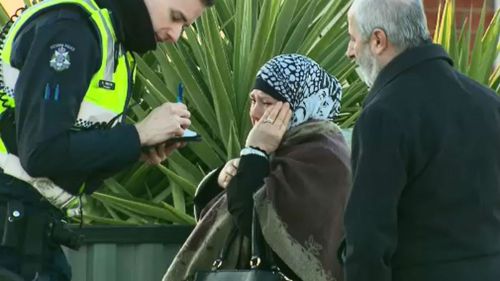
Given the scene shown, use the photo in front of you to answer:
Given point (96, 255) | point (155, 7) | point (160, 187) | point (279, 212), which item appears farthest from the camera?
point (160, 187)

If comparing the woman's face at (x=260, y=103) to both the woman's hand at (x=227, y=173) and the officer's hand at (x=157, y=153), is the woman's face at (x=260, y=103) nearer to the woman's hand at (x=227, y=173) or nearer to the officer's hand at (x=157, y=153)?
the woman's hand at (x=227, y=173)

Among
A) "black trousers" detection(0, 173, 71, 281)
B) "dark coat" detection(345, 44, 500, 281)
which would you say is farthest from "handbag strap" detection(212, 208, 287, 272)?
"black trousers" detection(0, 173, 71, 281)

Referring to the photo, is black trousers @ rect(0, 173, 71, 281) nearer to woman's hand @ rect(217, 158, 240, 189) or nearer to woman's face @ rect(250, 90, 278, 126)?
woman's hand @ rect(217, 158, 240, 189)

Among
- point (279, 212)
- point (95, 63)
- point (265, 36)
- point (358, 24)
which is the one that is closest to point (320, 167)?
point (279, 212)

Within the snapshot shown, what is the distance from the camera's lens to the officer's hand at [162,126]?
4637 mm

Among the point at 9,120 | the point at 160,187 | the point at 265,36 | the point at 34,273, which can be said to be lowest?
the point at 160,187

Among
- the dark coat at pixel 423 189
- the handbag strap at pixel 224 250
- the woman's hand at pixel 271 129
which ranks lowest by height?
the handbag strap at pixel 224 250

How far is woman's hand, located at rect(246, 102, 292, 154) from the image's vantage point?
5.62 m

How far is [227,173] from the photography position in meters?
5.75

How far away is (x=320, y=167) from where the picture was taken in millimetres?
5539

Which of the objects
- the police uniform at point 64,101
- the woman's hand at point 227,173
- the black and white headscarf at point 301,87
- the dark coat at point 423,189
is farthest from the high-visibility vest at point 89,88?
the black and white headscarf at point 301,87

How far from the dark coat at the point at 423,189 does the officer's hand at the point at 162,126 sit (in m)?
0.48

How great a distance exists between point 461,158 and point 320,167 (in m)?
0.99

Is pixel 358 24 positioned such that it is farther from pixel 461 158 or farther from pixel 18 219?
pixel 18 219
